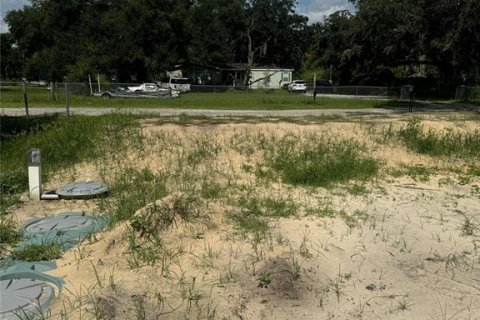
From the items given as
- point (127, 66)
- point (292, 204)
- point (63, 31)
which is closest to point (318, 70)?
point (127, 66)

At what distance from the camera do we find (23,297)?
4.45m

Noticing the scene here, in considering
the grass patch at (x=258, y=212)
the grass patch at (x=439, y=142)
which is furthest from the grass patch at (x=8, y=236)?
the grass patch at (x=439, y=142)

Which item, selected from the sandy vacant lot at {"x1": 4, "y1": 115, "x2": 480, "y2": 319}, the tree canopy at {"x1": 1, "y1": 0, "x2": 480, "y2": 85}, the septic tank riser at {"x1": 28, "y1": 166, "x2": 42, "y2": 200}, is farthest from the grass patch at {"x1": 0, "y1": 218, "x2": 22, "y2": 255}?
the tree canopy at {"x1": 1, "y1": 0, "x2": 480, "y2": 85}

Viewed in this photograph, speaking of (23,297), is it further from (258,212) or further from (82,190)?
(82,190)

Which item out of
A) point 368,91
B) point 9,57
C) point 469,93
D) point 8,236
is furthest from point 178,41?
point 8,236

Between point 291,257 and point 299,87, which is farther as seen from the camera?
point 299,87

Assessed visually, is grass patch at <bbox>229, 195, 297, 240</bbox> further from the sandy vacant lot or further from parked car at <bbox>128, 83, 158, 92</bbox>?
parked car at <bbox>128, 83, 158, 92</bbox>

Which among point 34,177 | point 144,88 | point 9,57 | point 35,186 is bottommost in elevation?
point 35,186

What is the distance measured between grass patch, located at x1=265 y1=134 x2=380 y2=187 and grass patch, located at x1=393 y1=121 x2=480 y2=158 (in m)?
1.39

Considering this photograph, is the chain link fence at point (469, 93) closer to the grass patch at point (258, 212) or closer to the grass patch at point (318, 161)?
the grass patch at point (318, 161)

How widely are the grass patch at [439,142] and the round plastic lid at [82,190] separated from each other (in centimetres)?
691

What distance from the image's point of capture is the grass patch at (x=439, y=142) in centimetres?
1172

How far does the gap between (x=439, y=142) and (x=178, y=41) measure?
46572 millimetres

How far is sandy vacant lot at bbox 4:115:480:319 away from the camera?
4.50 metres
